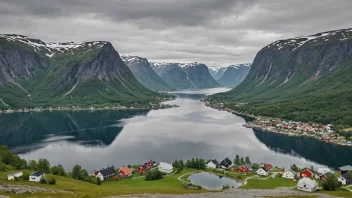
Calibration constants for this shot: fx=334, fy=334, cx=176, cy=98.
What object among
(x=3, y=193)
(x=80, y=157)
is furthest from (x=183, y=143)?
(x=3, y=193)

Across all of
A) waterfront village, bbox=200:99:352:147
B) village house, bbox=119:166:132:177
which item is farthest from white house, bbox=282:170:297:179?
waterfront village, bbox=200:99:352:147

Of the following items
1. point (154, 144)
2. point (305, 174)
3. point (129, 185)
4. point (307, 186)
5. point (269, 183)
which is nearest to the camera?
point (307, 186)

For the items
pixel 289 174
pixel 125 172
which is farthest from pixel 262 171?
pixel 125 172

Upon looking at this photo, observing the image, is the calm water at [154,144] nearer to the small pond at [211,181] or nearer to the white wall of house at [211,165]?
the white wall of house at [211,165]

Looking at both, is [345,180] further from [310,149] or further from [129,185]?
[310,149]

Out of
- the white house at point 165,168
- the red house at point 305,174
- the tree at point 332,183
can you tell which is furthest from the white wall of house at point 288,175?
the white house at point 165,168

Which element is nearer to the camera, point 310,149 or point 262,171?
point 262,171

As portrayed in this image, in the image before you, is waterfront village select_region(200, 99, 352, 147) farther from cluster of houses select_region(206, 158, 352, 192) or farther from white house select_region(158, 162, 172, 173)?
white house select_region(158, 162, 172, 173)
